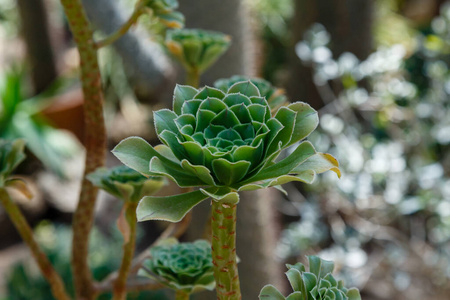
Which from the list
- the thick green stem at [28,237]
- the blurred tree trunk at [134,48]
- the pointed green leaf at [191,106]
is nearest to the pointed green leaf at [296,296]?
the pointed green leaf at [191,106]

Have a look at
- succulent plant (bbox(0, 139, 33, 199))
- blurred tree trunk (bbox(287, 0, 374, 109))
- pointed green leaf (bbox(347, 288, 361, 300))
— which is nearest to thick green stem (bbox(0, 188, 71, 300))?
succulent plant (bbox(0, 139, 33, 199))

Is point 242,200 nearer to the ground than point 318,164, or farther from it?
nearer to the ground

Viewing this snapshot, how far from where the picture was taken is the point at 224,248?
0.83ft

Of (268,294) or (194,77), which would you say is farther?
(194,77)

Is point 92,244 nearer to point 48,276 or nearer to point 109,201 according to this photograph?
point 109,201

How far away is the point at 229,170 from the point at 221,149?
12mm

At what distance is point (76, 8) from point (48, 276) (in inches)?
7.6

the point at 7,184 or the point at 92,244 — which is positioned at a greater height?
the point at 7,184

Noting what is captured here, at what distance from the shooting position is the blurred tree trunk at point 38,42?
7.64ft

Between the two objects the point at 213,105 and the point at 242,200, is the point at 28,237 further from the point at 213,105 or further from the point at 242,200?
the point at 242,200

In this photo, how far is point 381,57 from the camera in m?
1.02

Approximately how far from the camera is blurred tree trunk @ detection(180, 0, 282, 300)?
0.74m

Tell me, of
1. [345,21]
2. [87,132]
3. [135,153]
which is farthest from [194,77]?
[345,21]

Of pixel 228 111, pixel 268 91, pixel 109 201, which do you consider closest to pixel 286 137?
pixel 228 111
